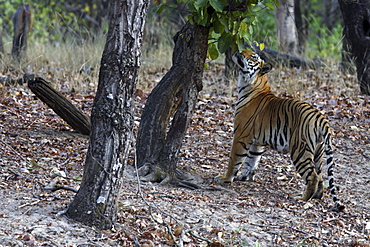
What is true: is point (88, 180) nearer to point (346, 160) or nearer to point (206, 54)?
point (206, 54)

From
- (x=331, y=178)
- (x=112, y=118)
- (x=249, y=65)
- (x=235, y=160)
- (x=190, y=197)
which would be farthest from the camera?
(x=249, y=65)

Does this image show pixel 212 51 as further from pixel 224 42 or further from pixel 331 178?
pixel 331 178

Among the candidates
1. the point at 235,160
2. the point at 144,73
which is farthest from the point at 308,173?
the point at 144,73

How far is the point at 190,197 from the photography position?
486 centimetres

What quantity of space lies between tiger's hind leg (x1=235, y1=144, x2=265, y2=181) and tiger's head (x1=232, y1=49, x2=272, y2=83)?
2.61 ft

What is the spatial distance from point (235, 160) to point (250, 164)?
37 centimetres

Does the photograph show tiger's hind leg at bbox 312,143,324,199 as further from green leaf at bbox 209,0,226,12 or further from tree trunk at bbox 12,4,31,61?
tree trunk at bbox 12,4,31,61

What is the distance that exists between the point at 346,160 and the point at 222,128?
1.78 metres

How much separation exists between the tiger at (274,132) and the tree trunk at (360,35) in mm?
3644

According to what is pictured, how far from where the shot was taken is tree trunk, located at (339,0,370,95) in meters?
8.72

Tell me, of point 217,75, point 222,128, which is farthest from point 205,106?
point 217,75

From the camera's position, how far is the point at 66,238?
361 cm

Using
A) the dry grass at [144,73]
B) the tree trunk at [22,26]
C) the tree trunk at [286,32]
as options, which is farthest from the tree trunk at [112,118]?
the tree trunk at [286,32]

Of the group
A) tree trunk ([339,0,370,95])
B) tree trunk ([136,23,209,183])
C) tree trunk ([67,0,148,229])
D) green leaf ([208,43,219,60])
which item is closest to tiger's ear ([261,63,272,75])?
green leaf ([208,43,219,60])
